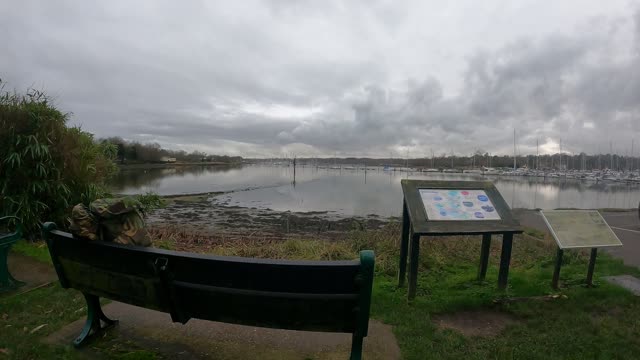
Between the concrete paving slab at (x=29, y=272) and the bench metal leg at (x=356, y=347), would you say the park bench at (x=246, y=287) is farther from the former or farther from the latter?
the concrete paving slab at (x=29, y=272)

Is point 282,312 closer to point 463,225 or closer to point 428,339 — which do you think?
point 428,339

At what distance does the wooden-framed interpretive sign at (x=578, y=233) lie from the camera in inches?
165

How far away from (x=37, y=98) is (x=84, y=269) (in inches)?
236

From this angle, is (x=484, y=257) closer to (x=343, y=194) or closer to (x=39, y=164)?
(x=39, y=164)

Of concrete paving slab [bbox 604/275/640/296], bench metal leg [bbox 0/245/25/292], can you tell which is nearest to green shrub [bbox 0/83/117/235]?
bench metal leg [bbox 0/245/25/292]

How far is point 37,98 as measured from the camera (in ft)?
21.9

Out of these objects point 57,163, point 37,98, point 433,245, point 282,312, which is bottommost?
point 433,245

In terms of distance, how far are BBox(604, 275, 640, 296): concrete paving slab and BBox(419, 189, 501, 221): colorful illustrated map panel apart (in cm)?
188

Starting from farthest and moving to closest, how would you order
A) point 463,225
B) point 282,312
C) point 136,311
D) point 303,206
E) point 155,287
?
point 303,206 < point 463,225 < point 136,311 < point 155,287 < point 282,312

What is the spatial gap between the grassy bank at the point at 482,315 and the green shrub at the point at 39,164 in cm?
83

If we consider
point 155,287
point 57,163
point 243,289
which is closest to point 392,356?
point 243,289

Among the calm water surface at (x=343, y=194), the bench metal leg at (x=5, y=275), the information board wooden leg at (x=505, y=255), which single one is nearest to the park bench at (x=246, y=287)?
the bench metal leg at (x=5, y=275)

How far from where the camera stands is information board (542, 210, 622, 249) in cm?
419

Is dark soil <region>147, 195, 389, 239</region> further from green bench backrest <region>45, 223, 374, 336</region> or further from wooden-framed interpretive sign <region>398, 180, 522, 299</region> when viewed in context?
green bench backrest <region>45, 223, 374, 336</region>
